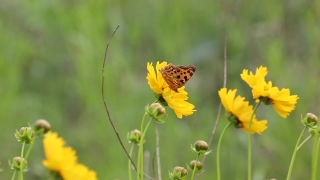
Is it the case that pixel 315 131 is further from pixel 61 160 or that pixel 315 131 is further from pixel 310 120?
pixel 61 160

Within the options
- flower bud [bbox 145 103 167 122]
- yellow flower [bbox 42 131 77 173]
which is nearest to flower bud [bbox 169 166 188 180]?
flower bud [bbox 145 103 167 122]

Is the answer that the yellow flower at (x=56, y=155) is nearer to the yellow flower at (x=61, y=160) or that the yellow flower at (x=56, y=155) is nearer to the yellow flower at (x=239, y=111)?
the yellow flower at (x=61, y=160)

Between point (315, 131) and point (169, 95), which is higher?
point (169, 95)

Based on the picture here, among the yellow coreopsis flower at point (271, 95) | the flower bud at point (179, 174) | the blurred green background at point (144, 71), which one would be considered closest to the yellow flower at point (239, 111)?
the yellow coreopsis flower at point (271, 95)

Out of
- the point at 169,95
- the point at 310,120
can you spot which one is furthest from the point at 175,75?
the point at 310,120

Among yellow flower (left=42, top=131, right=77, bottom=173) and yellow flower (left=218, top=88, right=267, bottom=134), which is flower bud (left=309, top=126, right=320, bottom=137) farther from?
yellow flower (left=42, top=131, right=77, bottom=173)
